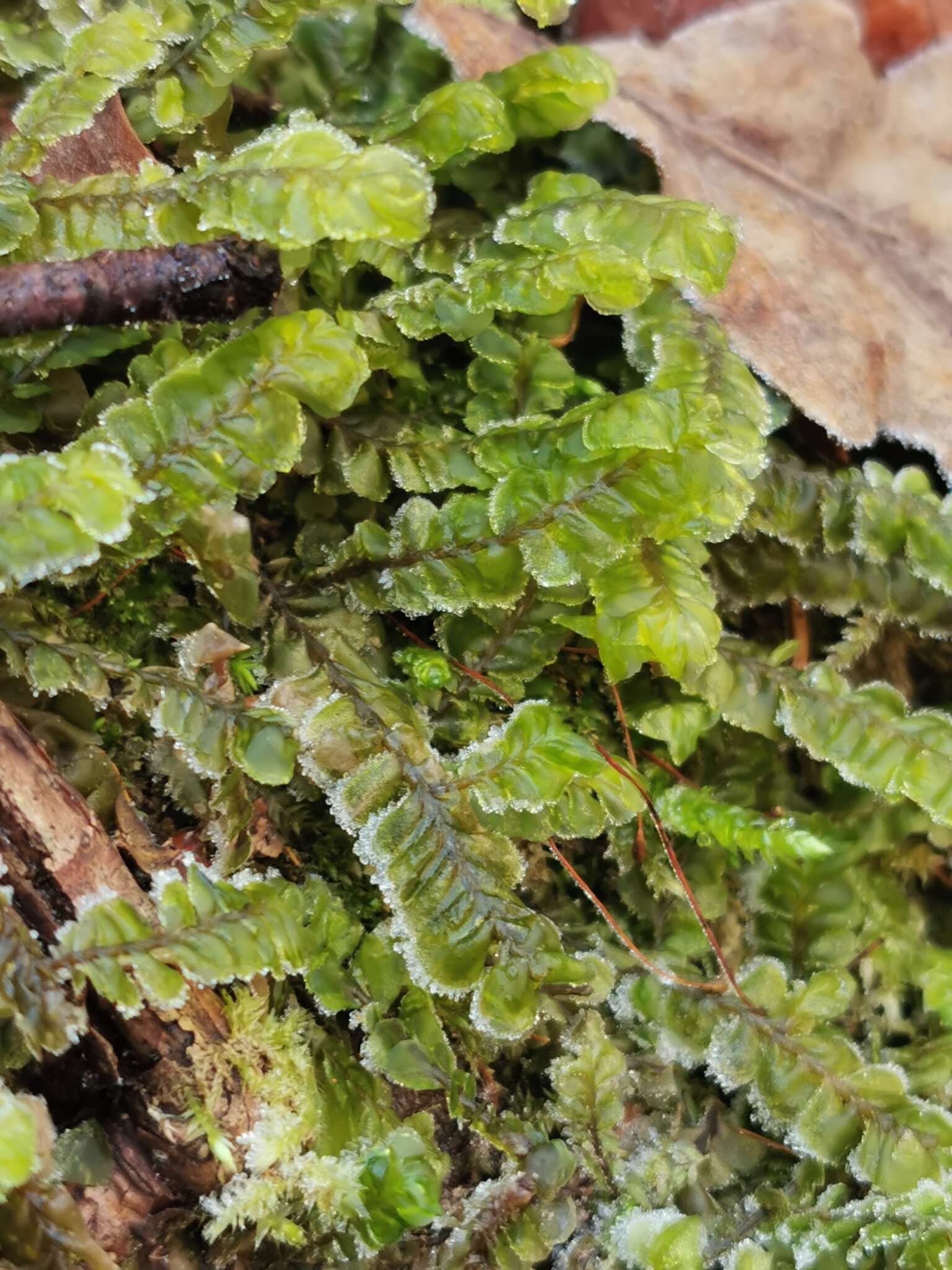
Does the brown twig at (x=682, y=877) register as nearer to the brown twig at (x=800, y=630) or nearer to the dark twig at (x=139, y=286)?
the brown twig at (x=800, y=630)

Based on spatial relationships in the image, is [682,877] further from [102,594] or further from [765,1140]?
[102,594]

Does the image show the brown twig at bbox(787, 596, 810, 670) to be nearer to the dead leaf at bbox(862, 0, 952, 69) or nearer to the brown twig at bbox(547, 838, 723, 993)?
the brown twig at bbox(547, 838, 723, 993)

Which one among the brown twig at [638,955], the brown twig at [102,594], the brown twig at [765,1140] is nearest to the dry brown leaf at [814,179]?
the brown twig at [638,955]

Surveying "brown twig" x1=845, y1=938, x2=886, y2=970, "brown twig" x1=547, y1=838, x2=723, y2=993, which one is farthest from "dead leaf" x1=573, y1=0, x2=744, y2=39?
"brown twig" x1=845, y1=938, x2=886, y2=970

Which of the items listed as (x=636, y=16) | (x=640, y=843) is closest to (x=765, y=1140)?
(x=640, y=843)

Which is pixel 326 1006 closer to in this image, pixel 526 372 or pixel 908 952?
pixel 526 372
